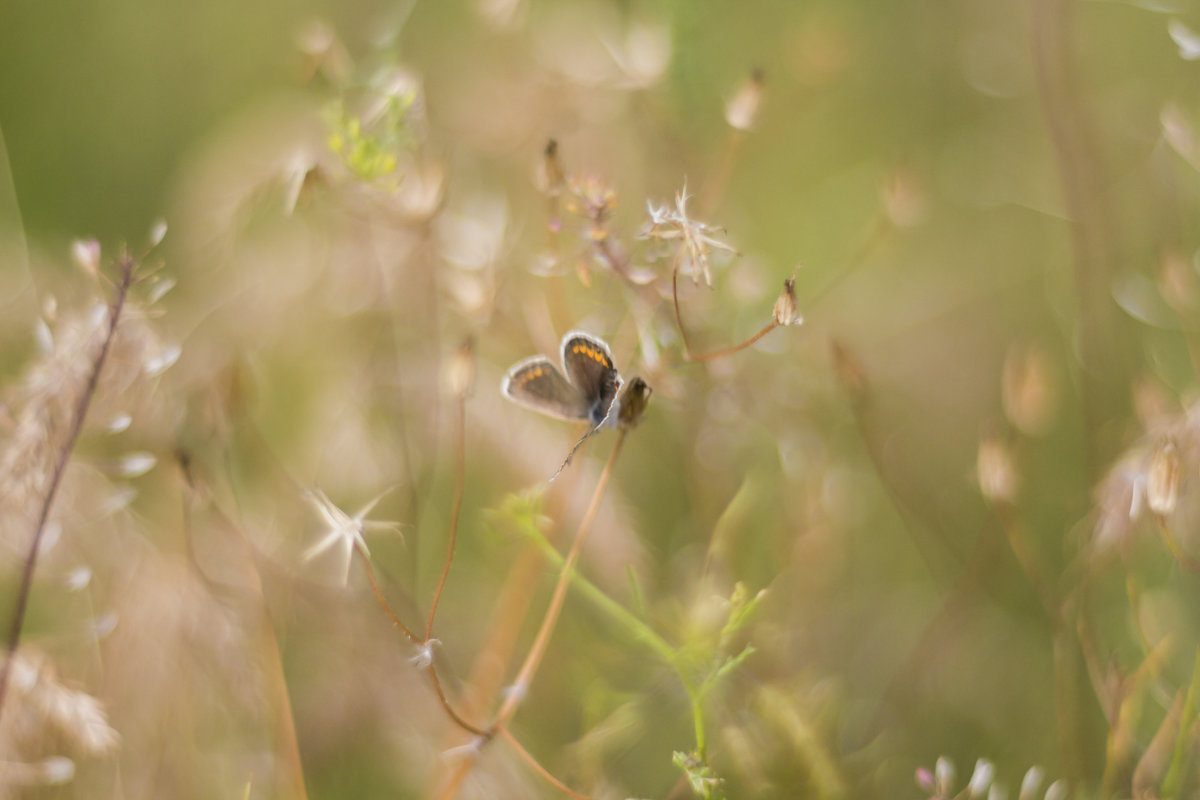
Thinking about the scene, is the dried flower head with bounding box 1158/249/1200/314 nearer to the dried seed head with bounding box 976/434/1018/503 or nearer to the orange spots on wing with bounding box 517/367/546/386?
the dried seed head with bounding box 976/434/1018/503

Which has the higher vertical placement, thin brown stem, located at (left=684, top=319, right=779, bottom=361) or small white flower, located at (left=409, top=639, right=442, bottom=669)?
thin brown stem, located at (left=684, top=319, right=779, bottom=361)

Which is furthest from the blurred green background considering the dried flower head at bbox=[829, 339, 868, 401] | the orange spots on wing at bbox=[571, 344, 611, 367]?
the orange spots on wing at bbox=[571, 344, 611, 367]

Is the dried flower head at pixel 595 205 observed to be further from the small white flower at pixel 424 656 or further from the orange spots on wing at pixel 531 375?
the small white flower at pixel 424 656

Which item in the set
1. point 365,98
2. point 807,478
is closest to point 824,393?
point 807,478

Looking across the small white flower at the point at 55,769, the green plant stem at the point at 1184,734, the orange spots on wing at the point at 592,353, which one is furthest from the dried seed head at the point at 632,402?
the small white flower at the point at 55,769

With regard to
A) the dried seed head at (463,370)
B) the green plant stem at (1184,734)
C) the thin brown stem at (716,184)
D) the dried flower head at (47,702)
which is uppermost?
the thin brown stem at (716,184)

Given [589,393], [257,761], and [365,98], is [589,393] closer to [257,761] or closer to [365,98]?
[365,98]
